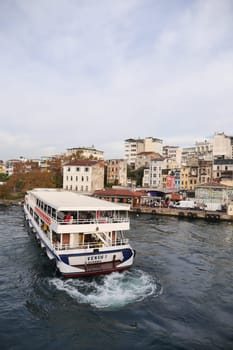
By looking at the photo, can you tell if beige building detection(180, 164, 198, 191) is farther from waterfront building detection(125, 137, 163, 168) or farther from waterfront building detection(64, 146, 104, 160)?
waterfront building detection(125, 137, 163, 168)

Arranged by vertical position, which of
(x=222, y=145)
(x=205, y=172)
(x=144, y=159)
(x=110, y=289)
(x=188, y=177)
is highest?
(x=222, y=145)

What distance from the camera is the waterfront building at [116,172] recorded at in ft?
267

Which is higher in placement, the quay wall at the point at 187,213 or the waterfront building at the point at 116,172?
the waterfront building at the point at 116,172

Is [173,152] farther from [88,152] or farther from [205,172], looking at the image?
[205,172]

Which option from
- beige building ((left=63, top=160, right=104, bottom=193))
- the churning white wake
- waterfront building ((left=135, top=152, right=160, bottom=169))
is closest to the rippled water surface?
the churning white wake

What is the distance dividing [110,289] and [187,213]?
117 ft

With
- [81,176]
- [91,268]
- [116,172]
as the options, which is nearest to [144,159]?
[116,172]

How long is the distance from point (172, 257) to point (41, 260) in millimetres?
9956

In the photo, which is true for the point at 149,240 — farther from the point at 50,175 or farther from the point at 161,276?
the point at 50,175

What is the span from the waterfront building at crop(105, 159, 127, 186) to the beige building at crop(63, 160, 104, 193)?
12.7 m

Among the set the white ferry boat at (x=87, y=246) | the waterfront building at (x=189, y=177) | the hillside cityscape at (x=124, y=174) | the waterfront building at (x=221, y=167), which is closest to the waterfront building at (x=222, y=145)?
the hillside cityscape at (x=124, y=174)

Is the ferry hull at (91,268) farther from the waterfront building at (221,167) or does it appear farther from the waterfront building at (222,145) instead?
the waterfront building at (222,145)

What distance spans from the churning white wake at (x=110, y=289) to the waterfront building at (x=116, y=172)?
210ft

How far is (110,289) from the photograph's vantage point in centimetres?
1495
